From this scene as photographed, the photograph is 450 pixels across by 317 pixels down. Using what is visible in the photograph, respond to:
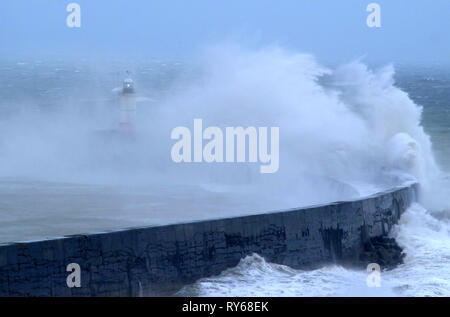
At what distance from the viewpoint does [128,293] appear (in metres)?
7.20

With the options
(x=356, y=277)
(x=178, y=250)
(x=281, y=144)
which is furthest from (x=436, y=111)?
(x=178, y=250)

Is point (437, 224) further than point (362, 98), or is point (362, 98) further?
point (362, 98)

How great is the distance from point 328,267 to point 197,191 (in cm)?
546

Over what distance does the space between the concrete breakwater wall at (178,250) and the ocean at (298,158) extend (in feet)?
0.63

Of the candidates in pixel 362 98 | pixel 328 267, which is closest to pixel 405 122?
pixel 362 98

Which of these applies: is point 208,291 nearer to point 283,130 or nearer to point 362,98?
point 283,130

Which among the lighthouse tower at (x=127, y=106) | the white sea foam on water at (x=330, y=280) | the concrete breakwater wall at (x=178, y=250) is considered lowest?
the white sea foam on water at (x=330, y=280)

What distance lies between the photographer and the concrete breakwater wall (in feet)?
22.1

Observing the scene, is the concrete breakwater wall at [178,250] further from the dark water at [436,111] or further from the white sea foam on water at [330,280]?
the dark water at [436,111]

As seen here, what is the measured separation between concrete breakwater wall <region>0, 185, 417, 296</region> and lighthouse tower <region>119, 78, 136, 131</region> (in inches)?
330

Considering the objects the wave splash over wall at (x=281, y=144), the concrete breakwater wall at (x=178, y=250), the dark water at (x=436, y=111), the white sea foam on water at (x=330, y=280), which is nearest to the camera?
the concrete breakwater wall at (x=178, y=250)

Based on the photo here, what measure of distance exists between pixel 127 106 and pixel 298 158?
3828 mm

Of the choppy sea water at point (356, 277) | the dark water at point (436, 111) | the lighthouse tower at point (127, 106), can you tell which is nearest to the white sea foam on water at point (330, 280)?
the choppy sea water at point (356, 277)

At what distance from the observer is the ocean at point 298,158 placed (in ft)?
26.9
